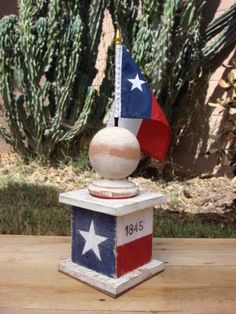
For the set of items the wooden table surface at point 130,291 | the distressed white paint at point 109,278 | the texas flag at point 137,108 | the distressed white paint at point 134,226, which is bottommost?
the wooden table surface at point 130,291

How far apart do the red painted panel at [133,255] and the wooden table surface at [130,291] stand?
5 centimetres

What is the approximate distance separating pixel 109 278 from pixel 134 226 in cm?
14

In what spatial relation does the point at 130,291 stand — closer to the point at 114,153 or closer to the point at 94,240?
the point at 94,240

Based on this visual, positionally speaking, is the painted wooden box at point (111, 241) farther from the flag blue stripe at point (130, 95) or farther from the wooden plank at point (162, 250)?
the flag blue stripe at point (130, 95)

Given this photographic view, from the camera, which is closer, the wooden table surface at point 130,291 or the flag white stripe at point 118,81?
the wooden table surface at point 130,291

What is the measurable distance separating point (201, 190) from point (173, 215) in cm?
58

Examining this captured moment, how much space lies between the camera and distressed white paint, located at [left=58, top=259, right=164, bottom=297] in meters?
0.99

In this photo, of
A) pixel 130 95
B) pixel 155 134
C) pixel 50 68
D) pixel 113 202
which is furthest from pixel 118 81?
pixel 50 68

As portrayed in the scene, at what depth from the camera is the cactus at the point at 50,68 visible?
3.20 metres

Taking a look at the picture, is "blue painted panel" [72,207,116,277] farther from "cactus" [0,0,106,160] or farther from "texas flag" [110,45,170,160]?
"cactus" [0,0,106,160]

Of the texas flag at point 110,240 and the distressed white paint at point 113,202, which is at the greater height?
the distressed white paint at point 113,202

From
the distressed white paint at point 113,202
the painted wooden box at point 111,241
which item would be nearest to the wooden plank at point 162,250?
the painted wooden box at point 111,241

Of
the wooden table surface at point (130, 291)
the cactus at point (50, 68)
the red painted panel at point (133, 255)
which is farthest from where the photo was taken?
the cactus at point (50, 68)

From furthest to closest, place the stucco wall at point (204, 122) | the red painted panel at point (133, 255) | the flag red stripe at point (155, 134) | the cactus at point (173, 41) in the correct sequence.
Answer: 1. the stucco wall at point (204, 122)
2. the cactus at point (173, 41)
3. the flag red stripe at point (155, 134)
4. the red painted panel at point (133, 255)
